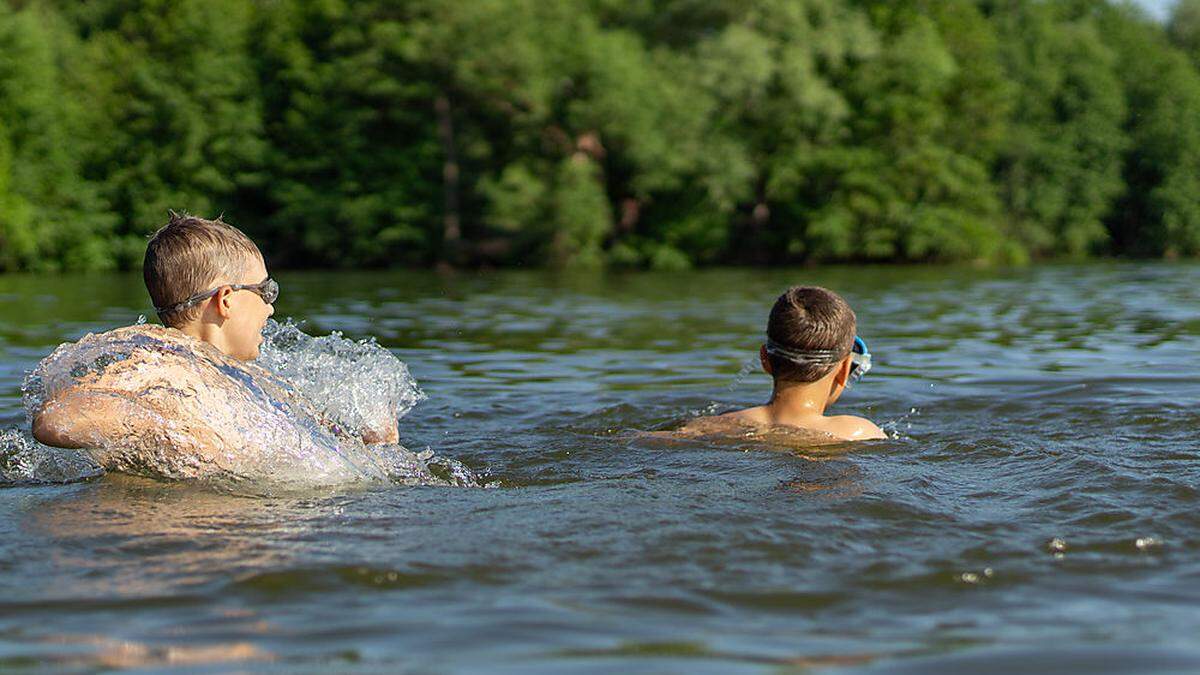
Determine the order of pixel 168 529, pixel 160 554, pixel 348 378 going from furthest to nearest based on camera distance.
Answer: pixel 348 378 < pixel 168 529 < pixel 160 554

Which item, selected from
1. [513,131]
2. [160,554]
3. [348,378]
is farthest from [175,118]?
[160,554]

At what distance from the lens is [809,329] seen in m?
6.98

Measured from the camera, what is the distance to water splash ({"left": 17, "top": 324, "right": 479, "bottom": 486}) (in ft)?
17.2

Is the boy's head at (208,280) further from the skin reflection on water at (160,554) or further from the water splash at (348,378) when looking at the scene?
the water splash at (348,378)

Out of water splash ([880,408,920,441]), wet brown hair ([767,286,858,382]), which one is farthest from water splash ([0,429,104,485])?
water splash ([880,408,920,441])

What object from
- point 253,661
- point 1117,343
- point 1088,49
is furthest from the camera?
point 1088,49

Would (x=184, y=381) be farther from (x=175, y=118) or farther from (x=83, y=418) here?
(x=175, y=118)

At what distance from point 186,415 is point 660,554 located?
216cm

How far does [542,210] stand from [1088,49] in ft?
98.3

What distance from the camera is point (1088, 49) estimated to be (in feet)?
197

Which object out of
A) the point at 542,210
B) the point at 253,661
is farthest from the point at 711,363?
the point at 542,210

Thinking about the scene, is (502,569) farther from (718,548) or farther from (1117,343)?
(1117,343)

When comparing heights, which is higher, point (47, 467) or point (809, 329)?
point (809, 329)

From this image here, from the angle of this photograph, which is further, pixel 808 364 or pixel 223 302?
pixel 808 364
